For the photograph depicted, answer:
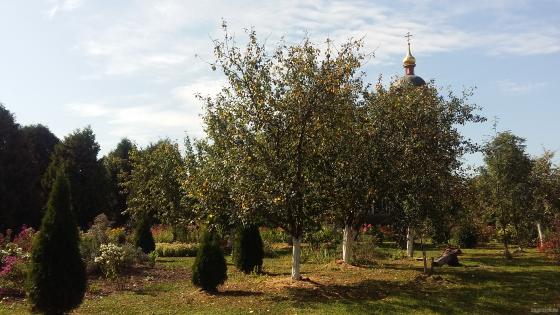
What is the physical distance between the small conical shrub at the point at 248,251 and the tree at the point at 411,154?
4842 mm

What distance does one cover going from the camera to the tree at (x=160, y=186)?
1173 inches

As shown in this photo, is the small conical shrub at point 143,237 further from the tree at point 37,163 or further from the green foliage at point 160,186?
the tree at point 37,163

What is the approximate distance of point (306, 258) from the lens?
23234 mm

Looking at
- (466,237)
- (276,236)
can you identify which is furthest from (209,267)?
(466,237)

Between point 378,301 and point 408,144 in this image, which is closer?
point 378,301

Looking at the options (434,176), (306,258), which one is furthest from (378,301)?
(306,258)

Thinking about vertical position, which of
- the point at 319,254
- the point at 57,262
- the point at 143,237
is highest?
the point at 143,237

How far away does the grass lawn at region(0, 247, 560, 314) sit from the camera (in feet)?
39.7

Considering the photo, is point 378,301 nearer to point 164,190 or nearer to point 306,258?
point 306,258

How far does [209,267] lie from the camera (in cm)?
1380

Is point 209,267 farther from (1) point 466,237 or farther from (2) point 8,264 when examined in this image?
(1) point 466,237

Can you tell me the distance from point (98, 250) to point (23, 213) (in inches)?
778

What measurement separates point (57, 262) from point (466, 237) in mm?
28225

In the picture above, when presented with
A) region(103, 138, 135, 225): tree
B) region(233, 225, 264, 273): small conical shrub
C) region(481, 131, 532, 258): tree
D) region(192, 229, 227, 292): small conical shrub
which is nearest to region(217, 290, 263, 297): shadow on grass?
region(192, 229, 227, 292): small conical shrub
